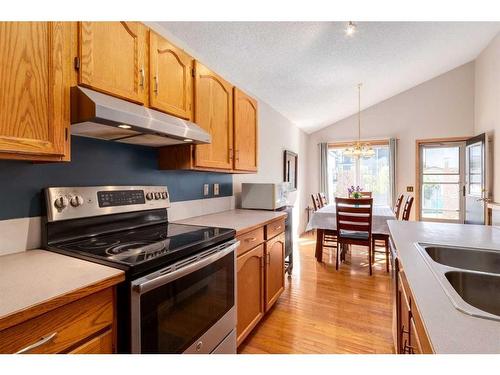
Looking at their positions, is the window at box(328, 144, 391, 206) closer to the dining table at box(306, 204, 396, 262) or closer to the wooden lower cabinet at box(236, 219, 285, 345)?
the dining table at box(306, 204, 396, 262)

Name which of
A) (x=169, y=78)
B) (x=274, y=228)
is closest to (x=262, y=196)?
(x=274, y=228)

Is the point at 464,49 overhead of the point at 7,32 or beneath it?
overhead

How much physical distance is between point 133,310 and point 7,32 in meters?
1.05

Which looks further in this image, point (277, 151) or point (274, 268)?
point (277, 151)

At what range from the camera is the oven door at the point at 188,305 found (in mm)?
954

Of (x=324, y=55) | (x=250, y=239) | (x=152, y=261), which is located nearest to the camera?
(x=152, y=261)

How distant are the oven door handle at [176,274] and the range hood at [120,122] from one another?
2.20 ft

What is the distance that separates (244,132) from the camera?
241 cm

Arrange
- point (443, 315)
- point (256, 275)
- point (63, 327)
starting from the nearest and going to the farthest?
1. point (443, 315)
2. point (63, 327)
3. point (256, 275)

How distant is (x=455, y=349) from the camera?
517mm

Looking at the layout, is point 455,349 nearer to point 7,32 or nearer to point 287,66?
point 7,32

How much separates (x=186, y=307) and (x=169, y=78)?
1.27 metres

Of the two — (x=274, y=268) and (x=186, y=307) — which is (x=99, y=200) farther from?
(x=274, y=268)
